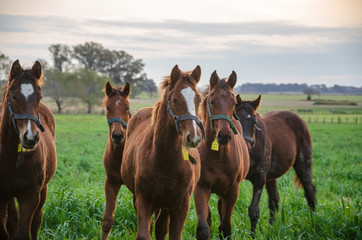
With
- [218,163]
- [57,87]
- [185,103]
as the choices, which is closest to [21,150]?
[185,103]

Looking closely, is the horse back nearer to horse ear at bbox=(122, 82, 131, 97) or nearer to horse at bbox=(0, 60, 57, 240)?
horse ear at bbox=(122, 82, 131, 97)

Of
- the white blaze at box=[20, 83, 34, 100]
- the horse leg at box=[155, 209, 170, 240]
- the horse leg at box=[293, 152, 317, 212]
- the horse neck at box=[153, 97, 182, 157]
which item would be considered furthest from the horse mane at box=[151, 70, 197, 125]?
the horse leg at box=[293, 152, 317, 212]

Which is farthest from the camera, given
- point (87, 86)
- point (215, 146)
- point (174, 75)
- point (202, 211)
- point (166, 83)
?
point (87, 86)

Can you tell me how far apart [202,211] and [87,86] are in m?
50.2

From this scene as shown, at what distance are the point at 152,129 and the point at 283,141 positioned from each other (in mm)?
4154

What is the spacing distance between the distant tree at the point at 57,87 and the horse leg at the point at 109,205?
4834 cm

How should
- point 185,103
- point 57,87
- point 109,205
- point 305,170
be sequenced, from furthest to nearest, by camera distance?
point 57,87
point 305,170
point 109,205
point 185,103

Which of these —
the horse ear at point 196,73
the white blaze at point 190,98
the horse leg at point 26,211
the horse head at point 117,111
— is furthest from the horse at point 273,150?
the horse leg at point 26,211

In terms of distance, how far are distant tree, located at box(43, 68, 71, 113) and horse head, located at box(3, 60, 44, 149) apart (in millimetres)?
49208

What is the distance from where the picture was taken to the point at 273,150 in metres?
7.83

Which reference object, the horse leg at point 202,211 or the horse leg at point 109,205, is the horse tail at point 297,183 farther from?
the horse leg at point 109,205

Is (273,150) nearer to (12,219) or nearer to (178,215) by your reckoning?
(178,215)

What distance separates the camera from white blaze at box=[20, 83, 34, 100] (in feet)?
14.7

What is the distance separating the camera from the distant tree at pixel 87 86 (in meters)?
52.6
